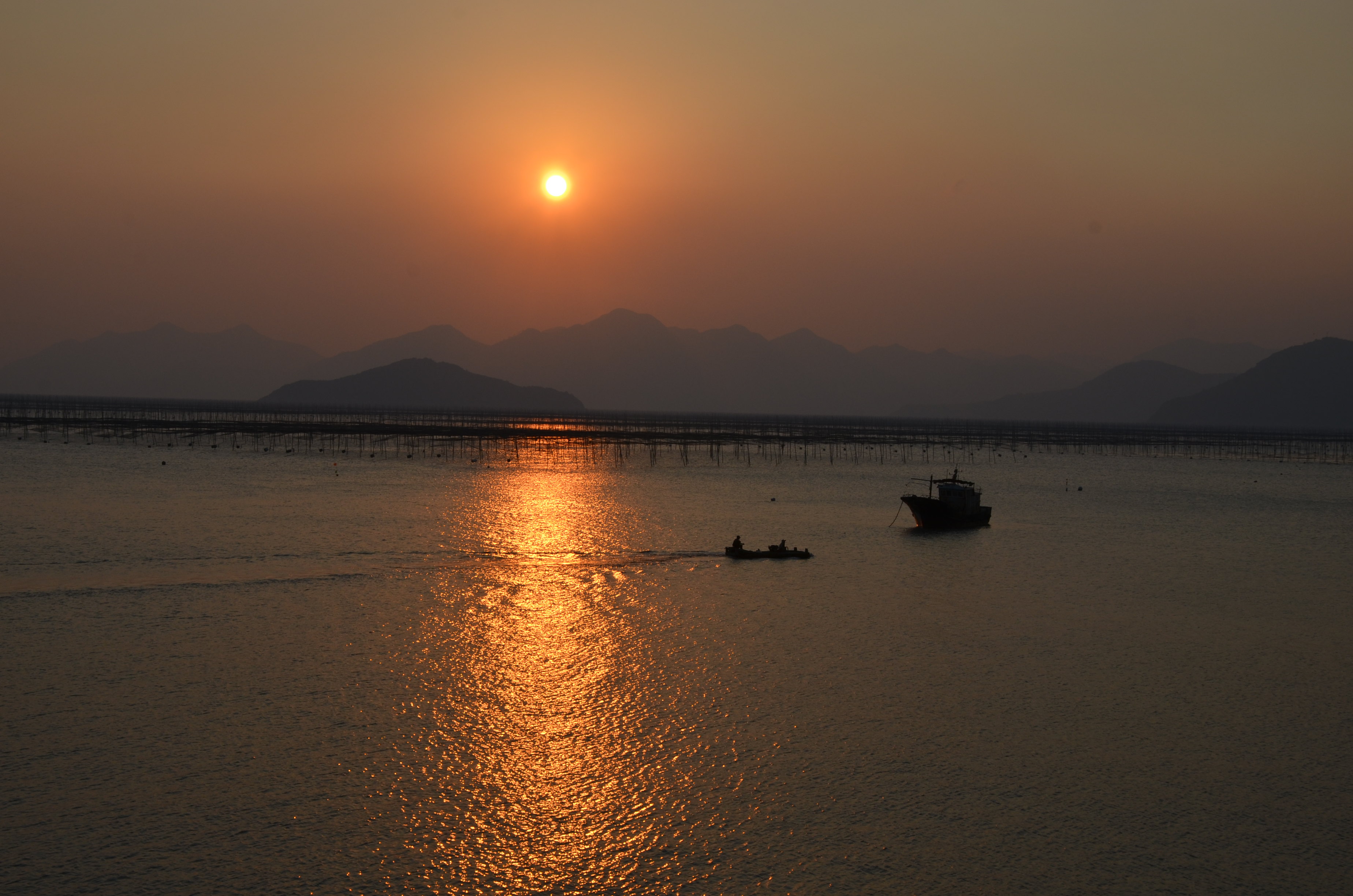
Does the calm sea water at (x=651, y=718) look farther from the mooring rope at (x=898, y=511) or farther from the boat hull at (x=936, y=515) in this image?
the mooring rope at (x=898, y=511)

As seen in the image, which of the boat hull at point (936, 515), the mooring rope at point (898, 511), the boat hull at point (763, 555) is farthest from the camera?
the mooring rope at point (898, 511)

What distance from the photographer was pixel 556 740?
16109mm

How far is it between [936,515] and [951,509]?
0.97 m

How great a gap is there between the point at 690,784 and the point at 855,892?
357 cm

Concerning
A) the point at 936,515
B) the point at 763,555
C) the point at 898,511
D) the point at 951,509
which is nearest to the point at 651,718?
the point at 763,555

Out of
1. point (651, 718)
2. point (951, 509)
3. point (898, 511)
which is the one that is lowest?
point (651, 718)

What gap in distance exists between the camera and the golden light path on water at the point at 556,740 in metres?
12.1

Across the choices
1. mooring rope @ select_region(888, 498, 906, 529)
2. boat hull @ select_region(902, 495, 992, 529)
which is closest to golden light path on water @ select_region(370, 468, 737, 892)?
boat hull @ select_region(902, 495, 992, 529)

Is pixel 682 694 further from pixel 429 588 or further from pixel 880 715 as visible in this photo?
pixel 429 588

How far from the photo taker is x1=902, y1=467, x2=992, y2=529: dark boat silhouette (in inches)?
1917

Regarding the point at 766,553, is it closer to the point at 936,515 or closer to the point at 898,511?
the point at 936,515

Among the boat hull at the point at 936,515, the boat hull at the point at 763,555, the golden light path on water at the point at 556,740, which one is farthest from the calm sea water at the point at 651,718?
the boat hull at the point at 936,515

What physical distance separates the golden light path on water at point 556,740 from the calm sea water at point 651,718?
0.26 ft

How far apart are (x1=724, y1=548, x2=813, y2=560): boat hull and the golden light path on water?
7055 mm
